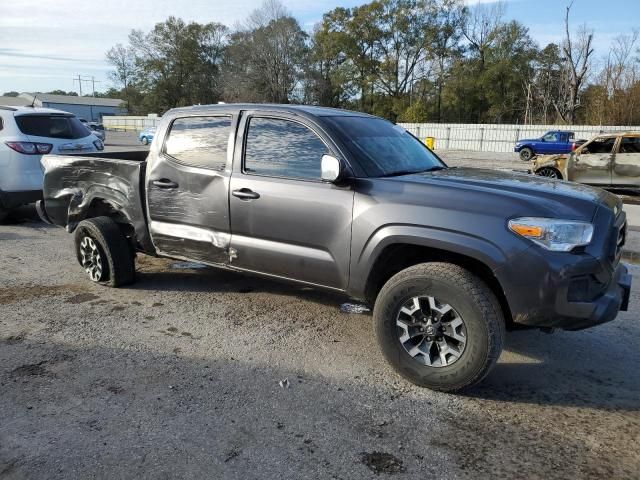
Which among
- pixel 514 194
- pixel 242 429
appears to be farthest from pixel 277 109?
pixel 242 429

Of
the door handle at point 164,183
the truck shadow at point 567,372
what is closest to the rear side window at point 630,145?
the truck shadow at point 567,372

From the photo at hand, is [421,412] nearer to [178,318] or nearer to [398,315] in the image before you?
[398,315]

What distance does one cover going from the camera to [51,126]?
8531mm

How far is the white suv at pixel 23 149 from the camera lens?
26.3ft

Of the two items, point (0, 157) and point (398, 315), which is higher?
point (0, 157)

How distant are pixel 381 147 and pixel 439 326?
1.59 metres

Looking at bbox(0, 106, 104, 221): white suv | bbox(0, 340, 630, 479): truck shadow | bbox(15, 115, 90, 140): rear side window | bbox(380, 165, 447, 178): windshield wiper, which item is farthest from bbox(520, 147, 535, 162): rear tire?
bbox(0, 340, 630, 479): truck shadow

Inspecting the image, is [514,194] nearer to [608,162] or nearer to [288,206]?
[288,206]

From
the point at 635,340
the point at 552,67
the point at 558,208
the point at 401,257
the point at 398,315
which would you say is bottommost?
the point at 635,340

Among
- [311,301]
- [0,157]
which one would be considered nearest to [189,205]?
[311,301]

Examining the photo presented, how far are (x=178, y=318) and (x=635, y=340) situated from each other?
387cm

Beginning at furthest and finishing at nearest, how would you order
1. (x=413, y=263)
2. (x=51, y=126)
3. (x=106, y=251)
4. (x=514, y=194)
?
1. (x=51, y=126)
2. (x=106, y=251)
3. (x=413, y=263)
4. (x=514, y=194)

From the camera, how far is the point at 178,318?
4.71 metres

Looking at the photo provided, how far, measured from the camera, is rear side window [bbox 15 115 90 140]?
821 cm
